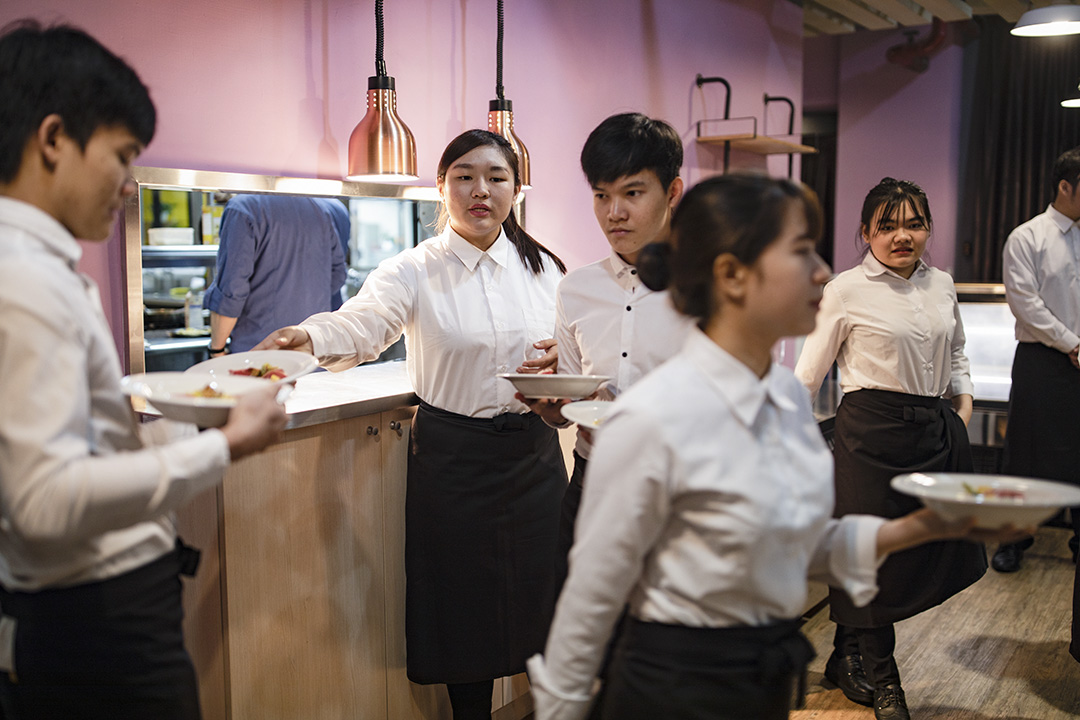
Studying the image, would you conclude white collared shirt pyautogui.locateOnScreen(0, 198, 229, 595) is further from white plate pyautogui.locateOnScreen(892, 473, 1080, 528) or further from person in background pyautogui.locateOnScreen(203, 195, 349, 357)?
person in background pyautogui.locateOnScreen(203, 195, 349, 357)

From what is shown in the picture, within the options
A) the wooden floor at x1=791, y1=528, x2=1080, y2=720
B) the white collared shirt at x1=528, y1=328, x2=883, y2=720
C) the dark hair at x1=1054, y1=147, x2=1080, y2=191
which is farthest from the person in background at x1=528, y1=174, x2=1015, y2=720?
the dark hair at x1=1054, y1=147, x2=1080, y2=191

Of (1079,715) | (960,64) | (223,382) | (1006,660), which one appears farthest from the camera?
(960,64)

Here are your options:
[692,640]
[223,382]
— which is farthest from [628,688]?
[223,382]

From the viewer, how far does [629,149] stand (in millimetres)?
1992

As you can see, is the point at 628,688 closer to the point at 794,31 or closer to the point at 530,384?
the point at 530,384

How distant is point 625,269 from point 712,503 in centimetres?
100

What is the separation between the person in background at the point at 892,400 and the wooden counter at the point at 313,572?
131 centimetres

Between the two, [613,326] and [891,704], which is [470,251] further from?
[891,704]

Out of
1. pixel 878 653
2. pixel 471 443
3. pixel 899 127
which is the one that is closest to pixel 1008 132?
pixel 899 127

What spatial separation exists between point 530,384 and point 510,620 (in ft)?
2.91

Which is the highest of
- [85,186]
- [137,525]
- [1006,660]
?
[85,186]

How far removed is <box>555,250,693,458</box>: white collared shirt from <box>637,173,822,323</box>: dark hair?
2.19 ft

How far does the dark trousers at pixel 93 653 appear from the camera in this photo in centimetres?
122

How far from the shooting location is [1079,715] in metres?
2.87
